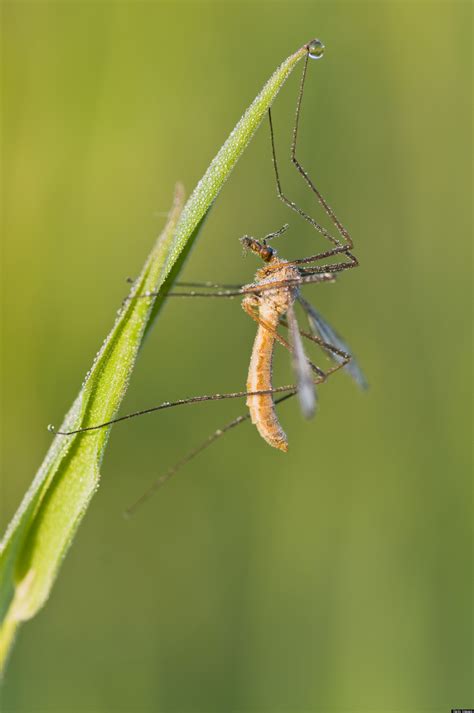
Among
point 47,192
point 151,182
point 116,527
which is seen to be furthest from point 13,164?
point 116,527

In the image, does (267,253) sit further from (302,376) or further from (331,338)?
(302,376)

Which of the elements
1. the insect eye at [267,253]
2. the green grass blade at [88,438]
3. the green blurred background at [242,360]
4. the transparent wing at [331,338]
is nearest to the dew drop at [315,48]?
the green grass blade at [88,438]

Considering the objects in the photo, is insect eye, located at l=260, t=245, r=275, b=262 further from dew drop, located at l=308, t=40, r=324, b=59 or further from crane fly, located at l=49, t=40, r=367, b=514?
dew drop, located at l=308, t=40, r=324, b=59

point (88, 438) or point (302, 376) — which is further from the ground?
point (302, 376)

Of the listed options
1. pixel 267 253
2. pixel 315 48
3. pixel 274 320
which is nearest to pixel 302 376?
pixel 274 320

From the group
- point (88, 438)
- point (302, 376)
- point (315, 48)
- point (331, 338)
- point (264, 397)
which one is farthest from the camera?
point (331, 338)

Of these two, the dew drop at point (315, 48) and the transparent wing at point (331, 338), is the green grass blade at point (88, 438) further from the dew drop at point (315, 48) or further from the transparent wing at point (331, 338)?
the transparent wing at point (331, 338)

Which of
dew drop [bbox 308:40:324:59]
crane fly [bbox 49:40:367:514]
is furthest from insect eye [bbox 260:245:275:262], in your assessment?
dew drop [bbox 308:40:324:59]
